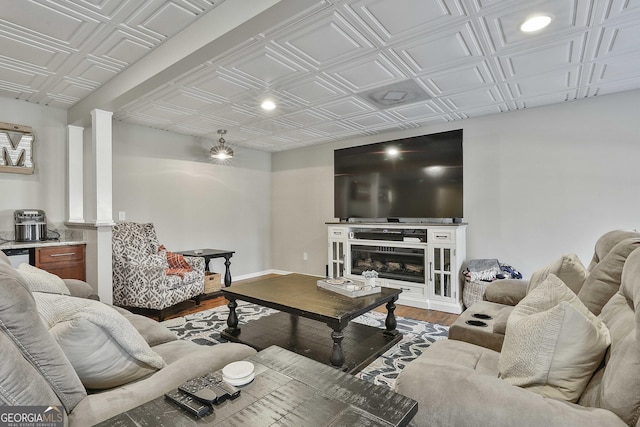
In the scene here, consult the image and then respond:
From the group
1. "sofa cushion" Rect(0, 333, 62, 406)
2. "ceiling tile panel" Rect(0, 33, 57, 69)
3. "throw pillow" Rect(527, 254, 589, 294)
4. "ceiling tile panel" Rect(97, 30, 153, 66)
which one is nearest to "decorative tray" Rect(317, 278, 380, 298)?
"throw pillow" Rect(527, 254, 589, 294)

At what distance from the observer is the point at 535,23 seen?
2.17 m

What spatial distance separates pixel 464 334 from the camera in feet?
6.32

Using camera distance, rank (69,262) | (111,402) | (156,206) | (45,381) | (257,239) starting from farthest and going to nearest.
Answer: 1. (257,239)
2. (156,206)
3. (69,262)
4. (111,402)
5. (45,381)

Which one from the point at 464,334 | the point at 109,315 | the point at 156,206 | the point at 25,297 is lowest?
the point at 464,334

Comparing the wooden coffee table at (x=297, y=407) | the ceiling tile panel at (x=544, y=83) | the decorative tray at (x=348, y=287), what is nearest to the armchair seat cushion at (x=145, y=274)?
the decorative tray at (x=348, y=287)

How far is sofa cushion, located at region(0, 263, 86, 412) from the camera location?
0.85 metres

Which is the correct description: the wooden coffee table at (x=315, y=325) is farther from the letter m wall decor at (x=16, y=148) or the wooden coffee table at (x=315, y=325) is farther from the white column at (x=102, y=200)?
the letter m wall decor at (x=16, y=148)

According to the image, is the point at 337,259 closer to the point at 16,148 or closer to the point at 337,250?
the point at 337,250

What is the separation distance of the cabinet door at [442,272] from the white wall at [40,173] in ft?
15.2

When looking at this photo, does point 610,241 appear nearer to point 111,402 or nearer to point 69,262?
point 111,402

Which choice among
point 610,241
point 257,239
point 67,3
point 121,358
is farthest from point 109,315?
point 257,239

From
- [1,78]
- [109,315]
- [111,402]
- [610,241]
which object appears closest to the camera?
[111,402]

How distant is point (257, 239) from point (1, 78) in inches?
158

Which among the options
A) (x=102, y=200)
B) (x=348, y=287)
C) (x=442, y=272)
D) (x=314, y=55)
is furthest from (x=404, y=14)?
(x=102, y=200)
